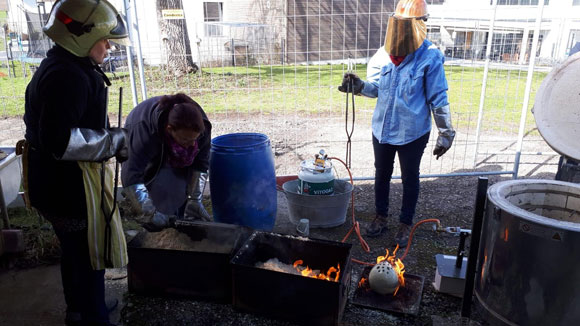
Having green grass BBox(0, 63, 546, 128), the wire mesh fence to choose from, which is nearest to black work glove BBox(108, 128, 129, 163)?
the wire mesh fence

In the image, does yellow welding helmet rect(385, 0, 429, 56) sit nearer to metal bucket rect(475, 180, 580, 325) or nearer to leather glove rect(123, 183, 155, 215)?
metal bucket rect(475, 180, 580, 325)

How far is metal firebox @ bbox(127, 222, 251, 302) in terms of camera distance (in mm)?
2654

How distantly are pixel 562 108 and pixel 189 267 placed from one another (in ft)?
8.11

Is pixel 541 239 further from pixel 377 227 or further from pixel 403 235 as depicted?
pixel 377 227

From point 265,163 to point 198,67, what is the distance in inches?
101

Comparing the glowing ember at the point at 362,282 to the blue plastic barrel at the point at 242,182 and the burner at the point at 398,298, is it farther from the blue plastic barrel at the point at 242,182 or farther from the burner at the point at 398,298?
the blue plastic barrel at the point at 242,182

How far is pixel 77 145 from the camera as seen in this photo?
6.17ft

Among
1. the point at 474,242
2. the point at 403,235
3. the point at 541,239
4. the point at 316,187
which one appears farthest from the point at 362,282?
the point at 541,239

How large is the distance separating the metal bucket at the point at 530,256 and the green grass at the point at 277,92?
12.5 feet

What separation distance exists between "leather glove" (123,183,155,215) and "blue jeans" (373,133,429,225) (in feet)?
6.03

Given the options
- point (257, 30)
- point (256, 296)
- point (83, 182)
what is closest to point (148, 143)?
point (83, 182)

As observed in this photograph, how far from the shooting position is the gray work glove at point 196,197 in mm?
3137

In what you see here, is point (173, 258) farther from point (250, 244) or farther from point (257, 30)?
point (257, 30)

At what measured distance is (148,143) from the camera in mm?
2592
